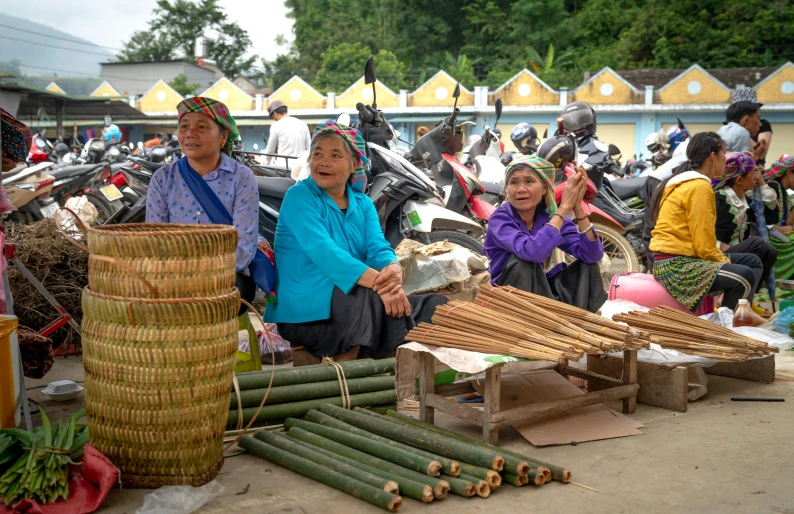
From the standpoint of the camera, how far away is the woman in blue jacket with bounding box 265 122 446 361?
402 centimetres

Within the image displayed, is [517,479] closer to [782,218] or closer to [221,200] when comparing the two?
[221,200]

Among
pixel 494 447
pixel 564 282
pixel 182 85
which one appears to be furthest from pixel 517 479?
pixel 182 85

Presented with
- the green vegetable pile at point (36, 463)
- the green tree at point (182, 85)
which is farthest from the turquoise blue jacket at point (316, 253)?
the green tree at point (182, 85)

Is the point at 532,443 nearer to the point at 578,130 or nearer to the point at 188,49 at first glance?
the point at 578,130

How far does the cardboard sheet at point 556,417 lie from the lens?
3.43m

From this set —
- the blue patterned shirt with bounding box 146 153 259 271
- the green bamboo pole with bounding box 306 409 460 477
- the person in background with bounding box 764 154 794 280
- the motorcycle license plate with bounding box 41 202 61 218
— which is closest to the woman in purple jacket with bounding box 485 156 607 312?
the blue patterned shirt with bounding box 146 153 259 271

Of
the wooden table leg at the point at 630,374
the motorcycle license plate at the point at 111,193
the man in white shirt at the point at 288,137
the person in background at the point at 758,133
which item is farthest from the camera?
the man in white shirt at the point at 288,137

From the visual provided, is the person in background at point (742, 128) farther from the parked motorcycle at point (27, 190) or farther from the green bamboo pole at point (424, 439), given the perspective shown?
the parked motorcycle at point (27, 190)

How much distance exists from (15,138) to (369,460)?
8.10 feet

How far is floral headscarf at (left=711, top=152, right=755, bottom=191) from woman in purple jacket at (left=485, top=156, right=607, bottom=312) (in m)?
1.95

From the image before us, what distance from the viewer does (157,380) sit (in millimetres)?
2660

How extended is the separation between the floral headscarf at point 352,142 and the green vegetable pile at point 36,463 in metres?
2.07

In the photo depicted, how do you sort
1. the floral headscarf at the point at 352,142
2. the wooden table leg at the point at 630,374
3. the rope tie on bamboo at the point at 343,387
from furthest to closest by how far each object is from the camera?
the floral headscarf at the point at 352,142
the wooden table leg at the point at 630,374
the rope tie on bamboo at the point at 343,387

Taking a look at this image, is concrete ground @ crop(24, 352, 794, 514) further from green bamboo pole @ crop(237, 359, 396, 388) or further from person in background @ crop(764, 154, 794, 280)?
person in background @ crop(764, 154, 794, 280)
